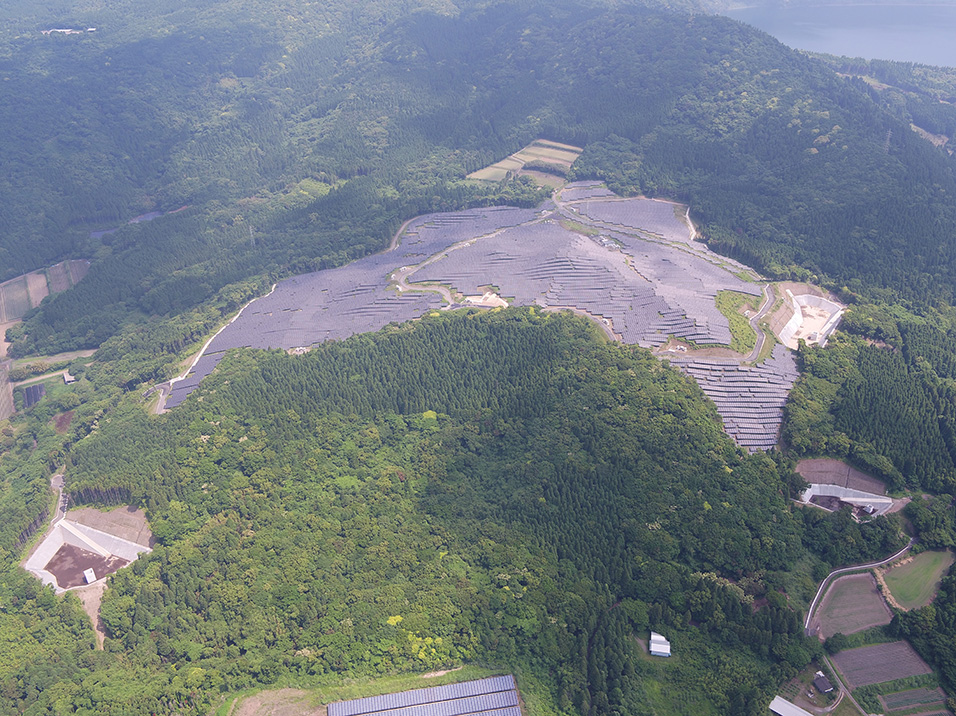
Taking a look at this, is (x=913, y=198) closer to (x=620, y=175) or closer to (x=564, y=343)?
(x=620, y=175)

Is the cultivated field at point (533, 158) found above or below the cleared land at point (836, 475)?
above

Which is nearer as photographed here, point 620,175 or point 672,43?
point 620,175

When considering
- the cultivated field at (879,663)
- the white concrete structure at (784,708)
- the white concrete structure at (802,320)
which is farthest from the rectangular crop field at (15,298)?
the cultivated field at (879,663)

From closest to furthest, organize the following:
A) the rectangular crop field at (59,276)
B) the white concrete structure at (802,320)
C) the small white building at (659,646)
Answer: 1. the small white building at (659,646)
2. the white concrete structure at (802,320)
3. the rectangular crop field at (59,276)

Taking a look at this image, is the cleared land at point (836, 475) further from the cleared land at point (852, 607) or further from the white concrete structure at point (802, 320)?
the white concrete structure at point (802, 320)

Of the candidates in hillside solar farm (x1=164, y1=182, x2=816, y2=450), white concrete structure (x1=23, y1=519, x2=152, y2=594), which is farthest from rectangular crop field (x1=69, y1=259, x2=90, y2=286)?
white concrete structure (x1=23, y1=519, x2=152, y2=594)

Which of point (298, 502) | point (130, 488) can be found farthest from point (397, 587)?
point (130, 488)
